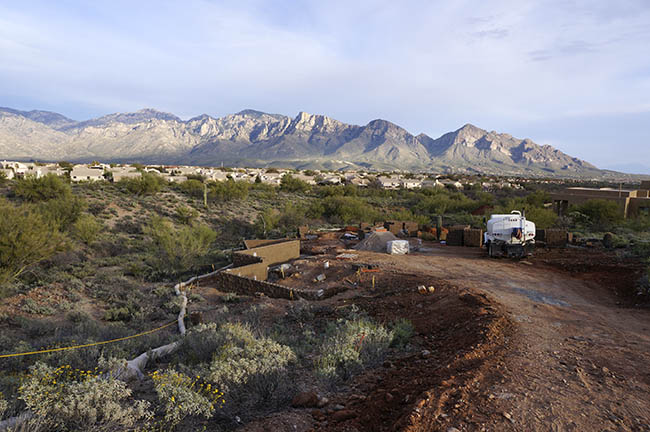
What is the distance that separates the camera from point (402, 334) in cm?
688

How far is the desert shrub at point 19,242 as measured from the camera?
40.4 ft

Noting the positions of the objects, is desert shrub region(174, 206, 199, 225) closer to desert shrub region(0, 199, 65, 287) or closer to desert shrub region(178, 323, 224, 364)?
desert shrub region(0, 199, 65, 287)

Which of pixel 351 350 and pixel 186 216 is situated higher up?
pixel 351 350

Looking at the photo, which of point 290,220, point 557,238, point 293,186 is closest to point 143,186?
point 290,220

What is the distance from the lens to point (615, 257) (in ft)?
48.4

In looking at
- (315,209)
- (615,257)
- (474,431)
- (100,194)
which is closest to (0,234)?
(474,431)

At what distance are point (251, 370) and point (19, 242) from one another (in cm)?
1248

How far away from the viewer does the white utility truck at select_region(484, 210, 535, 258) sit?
1596cm

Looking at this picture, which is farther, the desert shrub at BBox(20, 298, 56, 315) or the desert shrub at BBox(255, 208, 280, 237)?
the desert shrub at BBox(255, 208, 280, 237)

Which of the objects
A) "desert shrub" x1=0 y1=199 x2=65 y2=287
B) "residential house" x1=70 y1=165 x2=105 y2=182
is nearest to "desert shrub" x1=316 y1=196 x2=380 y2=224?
"desert shrub" x1=0 y1=199 x2=65 y2=287

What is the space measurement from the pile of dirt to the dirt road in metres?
8.15

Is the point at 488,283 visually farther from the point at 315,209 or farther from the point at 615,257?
the point at 315,209

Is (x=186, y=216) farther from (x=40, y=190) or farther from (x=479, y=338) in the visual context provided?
(x=479, y=338)

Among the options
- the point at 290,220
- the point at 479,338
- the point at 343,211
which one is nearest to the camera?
the point at 479,338
